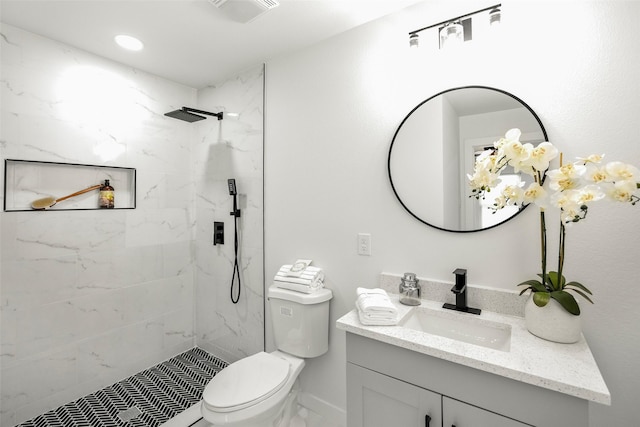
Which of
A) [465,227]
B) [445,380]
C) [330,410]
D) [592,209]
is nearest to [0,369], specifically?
[330,410]

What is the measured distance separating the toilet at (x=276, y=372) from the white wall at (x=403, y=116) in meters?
0.18

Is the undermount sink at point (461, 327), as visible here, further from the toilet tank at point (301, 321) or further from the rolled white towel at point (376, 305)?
the toilet tank at point (301, 321)

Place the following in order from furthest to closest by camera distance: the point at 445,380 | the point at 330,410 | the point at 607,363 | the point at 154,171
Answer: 1. the point at 154,171
2. the point at 330,410
3. the point at 607,363
4. the point at 445,380

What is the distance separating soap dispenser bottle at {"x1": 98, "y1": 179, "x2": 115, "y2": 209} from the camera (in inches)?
89.8

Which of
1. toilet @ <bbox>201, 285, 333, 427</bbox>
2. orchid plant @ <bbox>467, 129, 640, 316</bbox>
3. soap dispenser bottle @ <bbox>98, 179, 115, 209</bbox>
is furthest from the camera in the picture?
soap dispenser bottle @ <bbox>98, 179, 115, 209</bbox>

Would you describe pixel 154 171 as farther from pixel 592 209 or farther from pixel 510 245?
pixel 592 209

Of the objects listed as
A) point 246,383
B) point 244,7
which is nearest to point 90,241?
point 246,383

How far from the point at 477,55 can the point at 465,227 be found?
839 millimetres

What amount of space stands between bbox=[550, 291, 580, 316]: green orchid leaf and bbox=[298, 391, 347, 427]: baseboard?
141 centimetres

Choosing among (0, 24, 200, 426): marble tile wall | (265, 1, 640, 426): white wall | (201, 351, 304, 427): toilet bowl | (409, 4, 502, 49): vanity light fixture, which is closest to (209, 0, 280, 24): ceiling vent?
(265, 1, 640, 426): white wall

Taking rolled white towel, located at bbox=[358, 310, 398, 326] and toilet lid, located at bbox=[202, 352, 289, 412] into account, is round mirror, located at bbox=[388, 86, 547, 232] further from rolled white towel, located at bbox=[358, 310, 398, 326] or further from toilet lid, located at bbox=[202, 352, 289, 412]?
toilet lid, located at bbox=[202, 352, 289, 412]

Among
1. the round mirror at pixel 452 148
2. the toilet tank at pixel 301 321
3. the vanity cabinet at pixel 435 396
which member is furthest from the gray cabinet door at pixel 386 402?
the round mirror at pixel 452 148

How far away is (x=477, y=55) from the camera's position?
1492 millimetres

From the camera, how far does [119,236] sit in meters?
2.36
